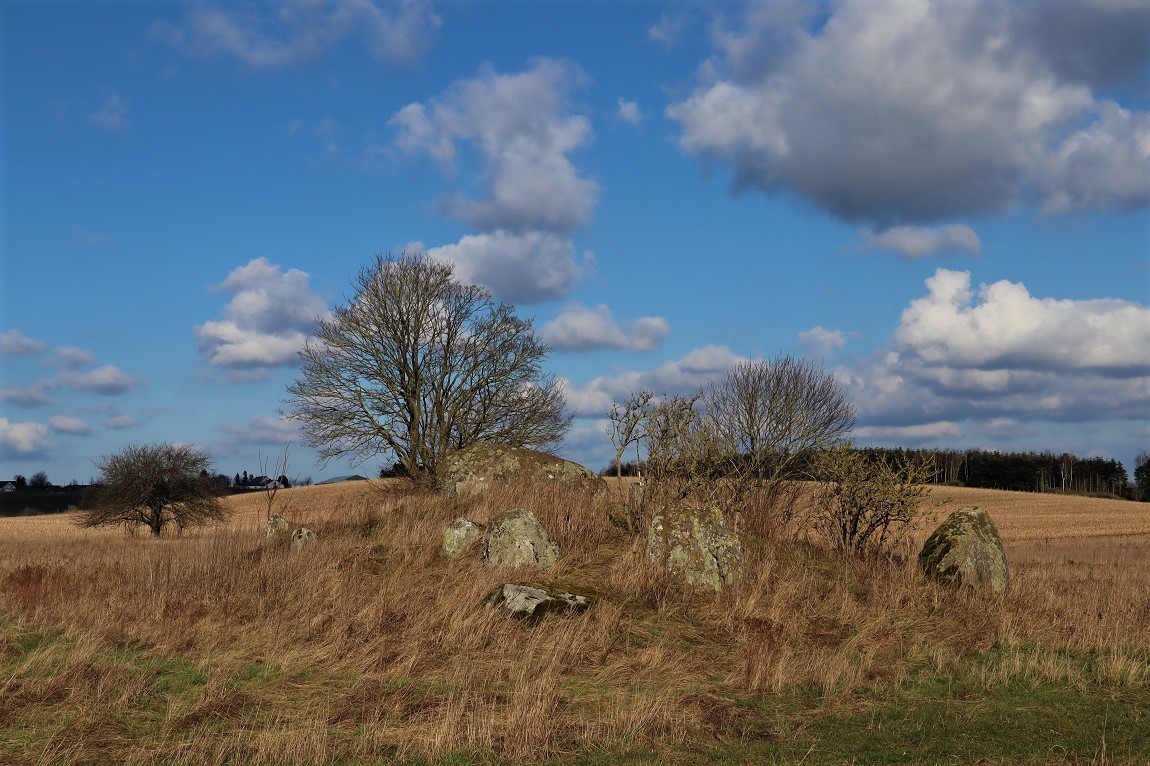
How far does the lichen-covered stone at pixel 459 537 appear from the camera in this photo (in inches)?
605

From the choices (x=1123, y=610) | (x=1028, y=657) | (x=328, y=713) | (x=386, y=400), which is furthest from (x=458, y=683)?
(x=386, y=400)

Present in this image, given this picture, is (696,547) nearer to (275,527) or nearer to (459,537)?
(459,537)

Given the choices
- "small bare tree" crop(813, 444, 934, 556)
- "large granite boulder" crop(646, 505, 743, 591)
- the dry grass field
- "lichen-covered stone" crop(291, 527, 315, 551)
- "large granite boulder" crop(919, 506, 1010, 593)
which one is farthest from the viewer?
"small bare tree" crop(813, 444, 934, 556)

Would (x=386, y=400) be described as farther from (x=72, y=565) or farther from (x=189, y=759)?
(x=189, y=759)

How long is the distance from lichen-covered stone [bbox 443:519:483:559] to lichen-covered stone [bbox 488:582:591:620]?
321cm

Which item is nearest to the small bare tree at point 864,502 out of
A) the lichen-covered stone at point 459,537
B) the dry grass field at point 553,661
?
the dry grass field at point 553,661

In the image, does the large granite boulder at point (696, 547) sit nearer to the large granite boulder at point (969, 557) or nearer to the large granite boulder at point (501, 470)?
the large granite boulder at point (969, 557)

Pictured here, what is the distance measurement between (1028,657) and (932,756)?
14.3 feet

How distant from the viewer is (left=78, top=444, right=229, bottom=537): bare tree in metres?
40.8

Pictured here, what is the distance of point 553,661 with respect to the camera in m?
9.84

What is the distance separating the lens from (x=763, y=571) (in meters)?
13.8

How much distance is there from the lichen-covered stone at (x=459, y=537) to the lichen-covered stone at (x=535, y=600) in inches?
127

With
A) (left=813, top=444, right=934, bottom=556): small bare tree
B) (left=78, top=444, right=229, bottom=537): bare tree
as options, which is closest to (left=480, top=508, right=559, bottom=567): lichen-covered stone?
(left=813, top=444, right=934, bottom=556): small bare tree

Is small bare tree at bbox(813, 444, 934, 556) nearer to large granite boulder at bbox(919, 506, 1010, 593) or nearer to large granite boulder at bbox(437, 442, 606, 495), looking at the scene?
large granite boulder at bbox(919, 506, 1010, 593)
